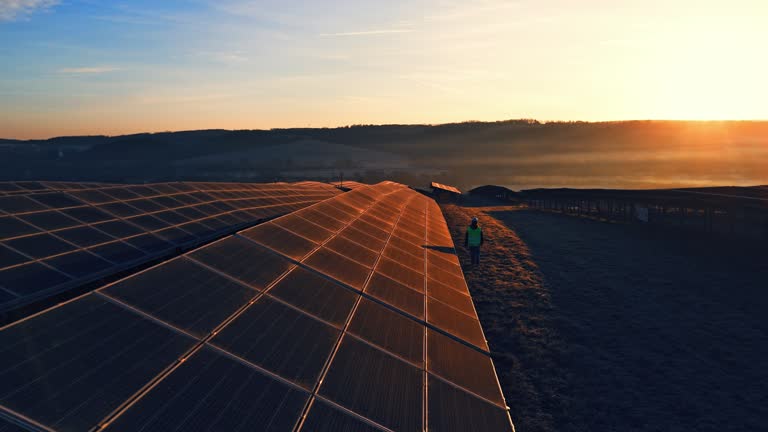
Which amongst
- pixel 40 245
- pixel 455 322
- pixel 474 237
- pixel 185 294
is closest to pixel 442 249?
pixel 474 237

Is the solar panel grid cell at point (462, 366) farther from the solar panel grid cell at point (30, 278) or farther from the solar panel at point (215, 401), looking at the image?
the solar panel grid cell at point (30, 278)

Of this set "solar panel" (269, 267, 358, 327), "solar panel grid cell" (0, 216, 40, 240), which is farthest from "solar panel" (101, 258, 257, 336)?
"solar panel grid cell" (0, 216, 40, 240)

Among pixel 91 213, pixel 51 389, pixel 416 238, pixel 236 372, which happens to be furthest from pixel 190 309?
pixel 91 213

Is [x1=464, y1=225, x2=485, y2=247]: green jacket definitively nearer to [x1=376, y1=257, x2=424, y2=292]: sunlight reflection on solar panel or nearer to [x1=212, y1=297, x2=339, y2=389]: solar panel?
[x1=376, y1=257, x2=424, y2=292]: sunlight reflection on solar panel

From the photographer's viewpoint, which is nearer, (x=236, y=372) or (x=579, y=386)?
(x=236, y=372)

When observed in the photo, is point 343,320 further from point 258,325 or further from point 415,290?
point 415,290

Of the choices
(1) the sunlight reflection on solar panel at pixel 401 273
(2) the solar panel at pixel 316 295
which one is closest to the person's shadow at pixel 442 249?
(1) the sunlight reflection on solar panel at pixel 401 273

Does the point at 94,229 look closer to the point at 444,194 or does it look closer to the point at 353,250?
the point at 353,250
